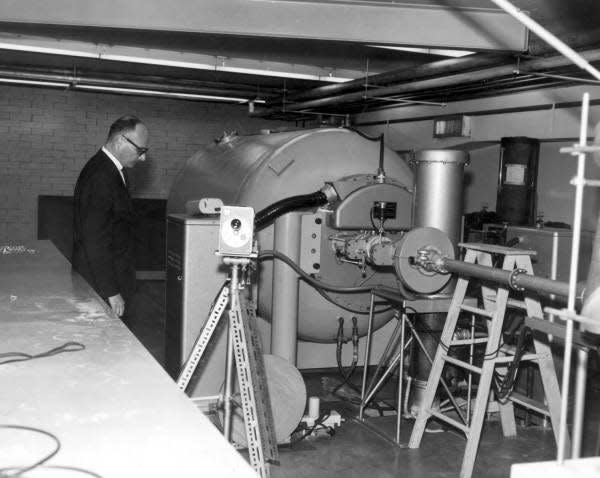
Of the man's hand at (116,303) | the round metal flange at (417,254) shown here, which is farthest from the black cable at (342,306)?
the man's hand at (116,303)

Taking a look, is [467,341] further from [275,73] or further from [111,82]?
[111,82]

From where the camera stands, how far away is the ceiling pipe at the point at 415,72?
4.14m

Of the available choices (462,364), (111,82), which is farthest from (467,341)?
(111,82)

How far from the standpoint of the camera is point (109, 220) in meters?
3.40

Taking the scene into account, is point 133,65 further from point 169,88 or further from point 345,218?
point 345,218

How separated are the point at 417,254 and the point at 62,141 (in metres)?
5.92

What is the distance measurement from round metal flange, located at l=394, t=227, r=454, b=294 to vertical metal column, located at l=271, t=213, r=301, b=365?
0.56 metres

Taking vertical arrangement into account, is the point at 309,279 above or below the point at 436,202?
below

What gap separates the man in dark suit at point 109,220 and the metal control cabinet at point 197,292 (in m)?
0.27

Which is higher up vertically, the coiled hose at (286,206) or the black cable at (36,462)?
the coiled hose at (286,206)

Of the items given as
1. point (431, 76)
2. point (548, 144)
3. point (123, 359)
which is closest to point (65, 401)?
point (123, 359)

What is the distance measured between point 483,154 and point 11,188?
5.20 metres

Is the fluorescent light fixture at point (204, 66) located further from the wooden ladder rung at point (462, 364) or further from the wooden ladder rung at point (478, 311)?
the wooden ladder rung at point (462, 364)

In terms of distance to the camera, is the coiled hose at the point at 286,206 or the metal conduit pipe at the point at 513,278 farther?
the coiled hose at the point at 286,206
